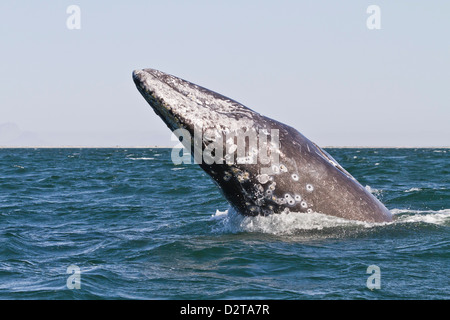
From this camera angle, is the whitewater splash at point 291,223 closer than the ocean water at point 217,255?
No

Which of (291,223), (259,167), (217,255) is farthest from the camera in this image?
(291,223)

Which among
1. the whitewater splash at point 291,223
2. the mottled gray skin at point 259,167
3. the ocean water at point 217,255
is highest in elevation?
the mottled gray skin at point 259,167

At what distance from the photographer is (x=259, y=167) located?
30.6 feet

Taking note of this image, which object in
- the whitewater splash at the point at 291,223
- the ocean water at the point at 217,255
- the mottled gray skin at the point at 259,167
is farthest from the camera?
the whitewater splash at the point at 291,223

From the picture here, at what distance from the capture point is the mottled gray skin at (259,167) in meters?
9.05

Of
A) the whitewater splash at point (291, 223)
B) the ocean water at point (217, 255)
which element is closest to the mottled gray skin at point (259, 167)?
the whitewater splash at point (291, 223)

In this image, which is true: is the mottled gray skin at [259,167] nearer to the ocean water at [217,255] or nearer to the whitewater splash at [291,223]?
the whitewater splash at [291,223]

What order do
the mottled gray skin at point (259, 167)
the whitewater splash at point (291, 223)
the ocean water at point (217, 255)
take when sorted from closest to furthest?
the ocean water at point (217, 255)
the mottled gray skin at point (259, 167)
the whitewater splash at point (291, 223)

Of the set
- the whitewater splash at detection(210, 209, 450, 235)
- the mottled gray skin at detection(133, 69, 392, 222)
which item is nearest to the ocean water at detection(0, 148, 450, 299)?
the whitewater splash at detection(210, 209, 450, 235)

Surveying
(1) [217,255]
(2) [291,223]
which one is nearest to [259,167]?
(2) [291,223]

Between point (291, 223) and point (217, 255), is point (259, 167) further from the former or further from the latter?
point (217, 255)

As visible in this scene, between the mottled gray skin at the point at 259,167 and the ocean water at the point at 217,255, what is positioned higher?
the mottled gray skin at the point at 259,167
